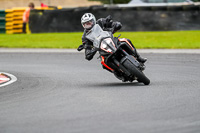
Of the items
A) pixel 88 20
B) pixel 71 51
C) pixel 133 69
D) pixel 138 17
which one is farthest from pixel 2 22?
pixel 133 69

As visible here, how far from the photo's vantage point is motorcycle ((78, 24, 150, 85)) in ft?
31.1

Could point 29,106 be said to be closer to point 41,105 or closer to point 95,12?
point 41,105

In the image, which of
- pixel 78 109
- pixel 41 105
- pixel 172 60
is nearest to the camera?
pixel 78 109

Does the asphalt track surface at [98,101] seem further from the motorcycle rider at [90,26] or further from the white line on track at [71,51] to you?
the white line on track at [71,51]

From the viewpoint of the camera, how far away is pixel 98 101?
307 inches

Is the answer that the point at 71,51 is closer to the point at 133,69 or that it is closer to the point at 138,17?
the point at 138,17

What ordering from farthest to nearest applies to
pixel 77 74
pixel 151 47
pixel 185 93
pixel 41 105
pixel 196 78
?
pixel 151 47 → pixel 77 74 → pixel 196 78 → pixel 185 93 → pixel 41 105

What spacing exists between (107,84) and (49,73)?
271cm

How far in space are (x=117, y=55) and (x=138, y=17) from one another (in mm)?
14941

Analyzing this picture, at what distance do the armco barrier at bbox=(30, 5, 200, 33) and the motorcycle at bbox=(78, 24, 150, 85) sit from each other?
14552 mm

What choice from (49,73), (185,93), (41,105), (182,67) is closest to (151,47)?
(182,67)

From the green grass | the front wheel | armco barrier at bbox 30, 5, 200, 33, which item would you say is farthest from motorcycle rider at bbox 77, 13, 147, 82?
armco barrier at bbox 30, 5, 200, 33

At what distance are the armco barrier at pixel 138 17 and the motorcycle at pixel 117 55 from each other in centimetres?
1455

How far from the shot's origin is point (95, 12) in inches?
995
